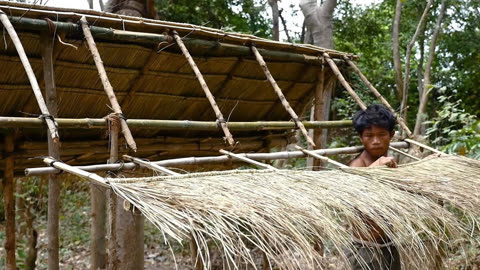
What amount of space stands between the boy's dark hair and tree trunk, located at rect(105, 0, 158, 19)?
298cm

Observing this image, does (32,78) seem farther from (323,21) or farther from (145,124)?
(323,21)

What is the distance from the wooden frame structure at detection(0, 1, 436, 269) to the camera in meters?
2.71

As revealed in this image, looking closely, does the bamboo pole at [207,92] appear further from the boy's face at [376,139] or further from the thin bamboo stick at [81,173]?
the thin bamboo stick at [81,173]

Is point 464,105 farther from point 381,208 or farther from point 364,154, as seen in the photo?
point 381,208

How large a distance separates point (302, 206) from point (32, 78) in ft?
4.72

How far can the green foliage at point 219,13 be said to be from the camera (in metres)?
8.20

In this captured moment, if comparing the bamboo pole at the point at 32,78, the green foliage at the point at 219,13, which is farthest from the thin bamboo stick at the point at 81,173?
the green foliage at the point at 219,13

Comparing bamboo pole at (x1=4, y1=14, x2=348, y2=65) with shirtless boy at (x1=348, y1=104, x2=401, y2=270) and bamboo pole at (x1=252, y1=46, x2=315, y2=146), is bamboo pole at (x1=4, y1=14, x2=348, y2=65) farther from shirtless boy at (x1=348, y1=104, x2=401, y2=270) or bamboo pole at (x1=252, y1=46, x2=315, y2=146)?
shirtless boy at (x1=348, y1=104, x2=401, y2=270)

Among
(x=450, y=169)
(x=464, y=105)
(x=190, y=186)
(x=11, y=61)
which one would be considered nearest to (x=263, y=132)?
(x=450, y=169)

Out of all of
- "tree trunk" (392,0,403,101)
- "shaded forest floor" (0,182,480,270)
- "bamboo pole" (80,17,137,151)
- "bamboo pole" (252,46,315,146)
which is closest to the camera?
"bamboo pole" (80,17,137,151)

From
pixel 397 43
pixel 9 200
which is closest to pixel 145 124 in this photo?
pixel 9 200

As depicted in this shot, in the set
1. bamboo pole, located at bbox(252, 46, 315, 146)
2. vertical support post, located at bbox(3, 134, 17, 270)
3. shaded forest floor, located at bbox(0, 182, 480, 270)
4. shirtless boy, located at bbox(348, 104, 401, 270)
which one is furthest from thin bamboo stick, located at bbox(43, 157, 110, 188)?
shaded forest floor, located at bbox(0, 182, 480, 270)

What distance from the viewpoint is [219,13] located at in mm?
8820

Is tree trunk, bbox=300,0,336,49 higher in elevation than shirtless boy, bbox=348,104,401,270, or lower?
higher
